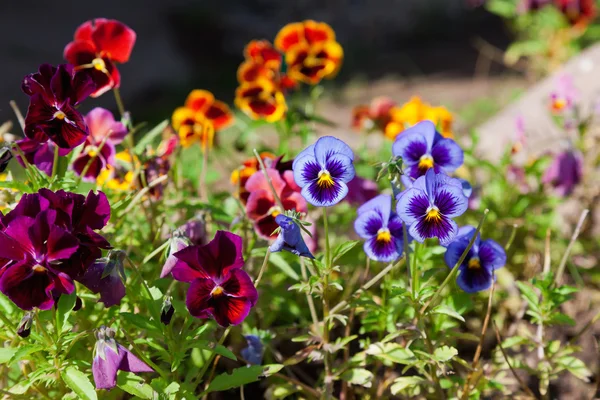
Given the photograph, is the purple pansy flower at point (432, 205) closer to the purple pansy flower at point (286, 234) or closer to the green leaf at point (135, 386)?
the purple pansy flower at point (286, 234)

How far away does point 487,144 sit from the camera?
10.4ft

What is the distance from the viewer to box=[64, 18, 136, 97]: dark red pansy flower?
5.59 ft

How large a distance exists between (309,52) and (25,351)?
1.52 m

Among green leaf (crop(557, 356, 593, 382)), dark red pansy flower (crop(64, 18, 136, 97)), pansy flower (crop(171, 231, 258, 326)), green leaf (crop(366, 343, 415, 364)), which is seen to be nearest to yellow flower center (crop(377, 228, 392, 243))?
green leaf (crop(366, 343, 415, 364))

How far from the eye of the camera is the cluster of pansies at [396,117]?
99.6 inches

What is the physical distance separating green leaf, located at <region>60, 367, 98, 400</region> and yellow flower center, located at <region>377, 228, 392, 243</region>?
2.25 feet

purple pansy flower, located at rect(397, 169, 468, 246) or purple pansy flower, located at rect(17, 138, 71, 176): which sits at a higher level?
purple pansy flower, located at rect(397, 169, 468, 246)

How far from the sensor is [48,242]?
114 cm

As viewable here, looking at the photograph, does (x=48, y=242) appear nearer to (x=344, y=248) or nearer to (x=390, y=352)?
(x=344, y=248)

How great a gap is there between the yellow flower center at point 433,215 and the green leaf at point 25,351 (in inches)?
31.1

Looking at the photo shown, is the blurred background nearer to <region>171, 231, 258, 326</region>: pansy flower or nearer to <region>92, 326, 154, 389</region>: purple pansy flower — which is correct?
<region>171, 231, 258, 326</region>: pansy flower

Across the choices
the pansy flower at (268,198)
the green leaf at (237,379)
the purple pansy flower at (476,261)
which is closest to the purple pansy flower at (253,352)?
the green leaf at (237,379)

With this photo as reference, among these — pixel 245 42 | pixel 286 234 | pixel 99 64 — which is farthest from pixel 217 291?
pixel 245 42

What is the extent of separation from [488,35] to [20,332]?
6710 millimetres
